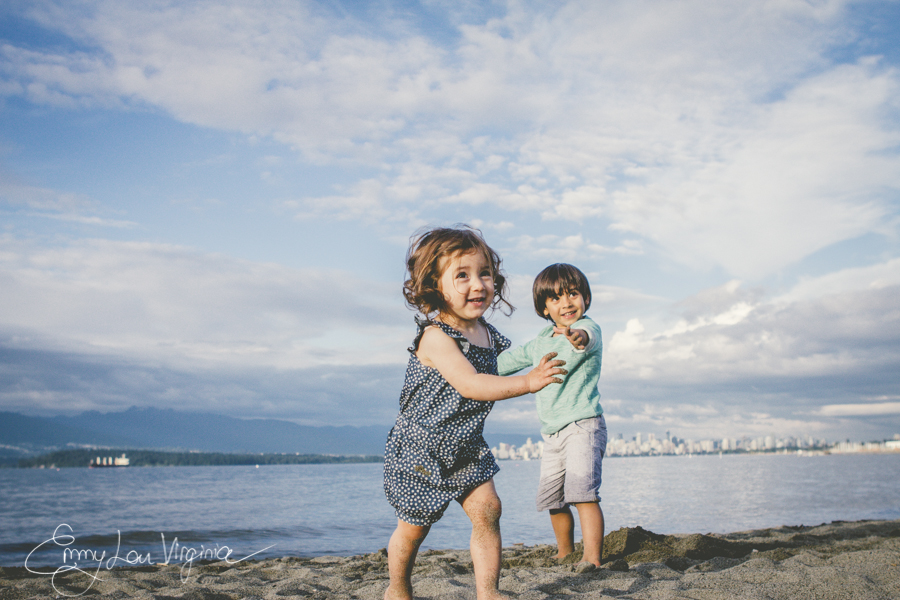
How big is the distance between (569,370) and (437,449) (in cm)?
172

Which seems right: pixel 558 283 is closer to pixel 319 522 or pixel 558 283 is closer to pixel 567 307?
pixel 567 307

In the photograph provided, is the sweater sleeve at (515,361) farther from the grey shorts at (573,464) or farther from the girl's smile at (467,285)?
the girl's smile at (467,285)

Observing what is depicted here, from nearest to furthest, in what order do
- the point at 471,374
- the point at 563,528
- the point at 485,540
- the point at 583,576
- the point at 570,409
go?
1. the point at 471,374
2. the point at 485,540
3. the point at 583,576
4. the point at 570,409
5. the point at 563,528

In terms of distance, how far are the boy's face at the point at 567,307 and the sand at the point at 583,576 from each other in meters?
1.60

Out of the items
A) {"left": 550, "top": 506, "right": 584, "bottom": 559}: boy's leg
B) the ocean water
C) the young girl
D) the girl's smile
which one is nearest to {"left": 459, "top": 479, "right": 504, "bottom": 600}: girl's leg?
the young girl

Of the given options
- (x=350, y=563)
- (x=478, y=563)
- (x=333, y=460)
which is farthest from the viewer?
(x=333, y=460)

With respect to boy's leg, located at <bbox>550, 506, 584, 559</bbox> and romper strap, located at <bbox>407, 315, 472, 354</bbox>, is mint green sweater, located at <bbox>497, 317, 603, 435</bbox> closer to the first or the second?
boy's leg, located at <bbox>550, 506, 584, 559</bbox>

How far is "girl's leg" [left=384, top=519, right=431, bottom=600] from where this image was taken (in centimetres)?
245

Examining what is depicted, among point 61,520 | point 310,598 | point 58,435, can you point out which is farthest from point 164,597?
point 58,435

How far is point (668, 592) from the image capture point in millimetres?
2768

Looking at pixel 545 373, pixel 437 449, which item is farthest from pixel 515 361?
pixel 545 373

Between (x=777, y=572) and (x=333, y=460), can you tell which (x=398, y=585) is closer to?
(x=777, y=572)

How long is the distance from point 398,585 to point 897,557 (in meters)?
3.31

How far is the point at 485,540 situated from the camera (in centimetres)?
235
